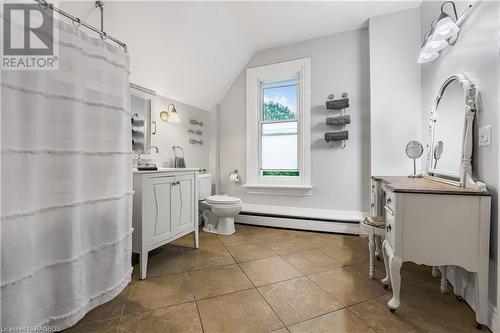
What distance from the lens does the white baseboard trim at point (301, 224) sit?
269cm

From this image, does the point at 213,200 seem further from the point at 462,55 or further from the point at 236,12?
the point at 462,55

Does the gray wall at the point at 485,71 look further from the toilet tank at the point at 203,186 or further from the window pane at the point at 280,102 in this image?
the toilet tank at the point at 203,186

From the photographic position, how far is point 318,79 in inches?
117

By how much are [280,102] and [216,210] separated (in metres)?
1.87

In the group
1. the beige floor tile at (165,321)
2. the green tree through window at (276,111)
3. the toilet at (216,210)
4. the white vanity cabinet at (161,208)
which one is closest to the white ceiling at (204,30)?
the green tree through window at (276,111)

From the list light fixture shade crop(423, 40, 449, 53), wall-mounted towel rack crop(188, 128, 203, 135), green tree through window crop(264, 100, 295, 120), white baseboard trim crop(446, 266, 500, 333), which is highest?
light fixture shade crop(423, 40, 449, 53)

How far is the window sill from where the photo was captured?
3029 mm

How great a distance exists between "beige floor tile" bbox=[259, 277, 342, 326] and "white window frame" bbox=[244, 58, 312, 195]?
158cm

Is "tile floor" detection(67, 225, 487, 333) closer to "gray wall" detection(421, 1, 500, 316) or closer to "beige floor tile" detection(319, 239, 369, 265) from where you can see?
"beige floor tile" detection(319, 239, 369, 265)

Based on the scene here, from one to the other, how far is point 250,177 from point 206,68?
167cm

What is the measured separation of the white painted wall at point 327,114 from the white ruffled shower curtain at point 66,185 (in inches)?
91.5

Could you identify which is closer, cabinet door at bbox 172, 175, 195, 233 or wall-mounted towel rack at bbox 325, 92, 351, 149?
cabinet door at bbox 172, 175, 195, 233

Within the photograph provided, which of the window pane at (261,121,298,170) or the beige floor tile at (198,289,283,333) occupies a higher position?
the window pane at (261,121,298,170)

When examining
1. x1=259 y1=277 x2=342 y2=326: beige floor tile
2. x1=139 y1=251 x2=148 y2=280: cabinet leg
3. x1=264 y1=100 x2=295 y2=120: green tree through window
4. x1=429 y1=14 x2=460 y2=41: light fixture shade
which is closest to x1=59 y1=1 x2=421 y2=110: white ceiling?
x1=264 y1=100 x2=295 y2=120: green tree through window
